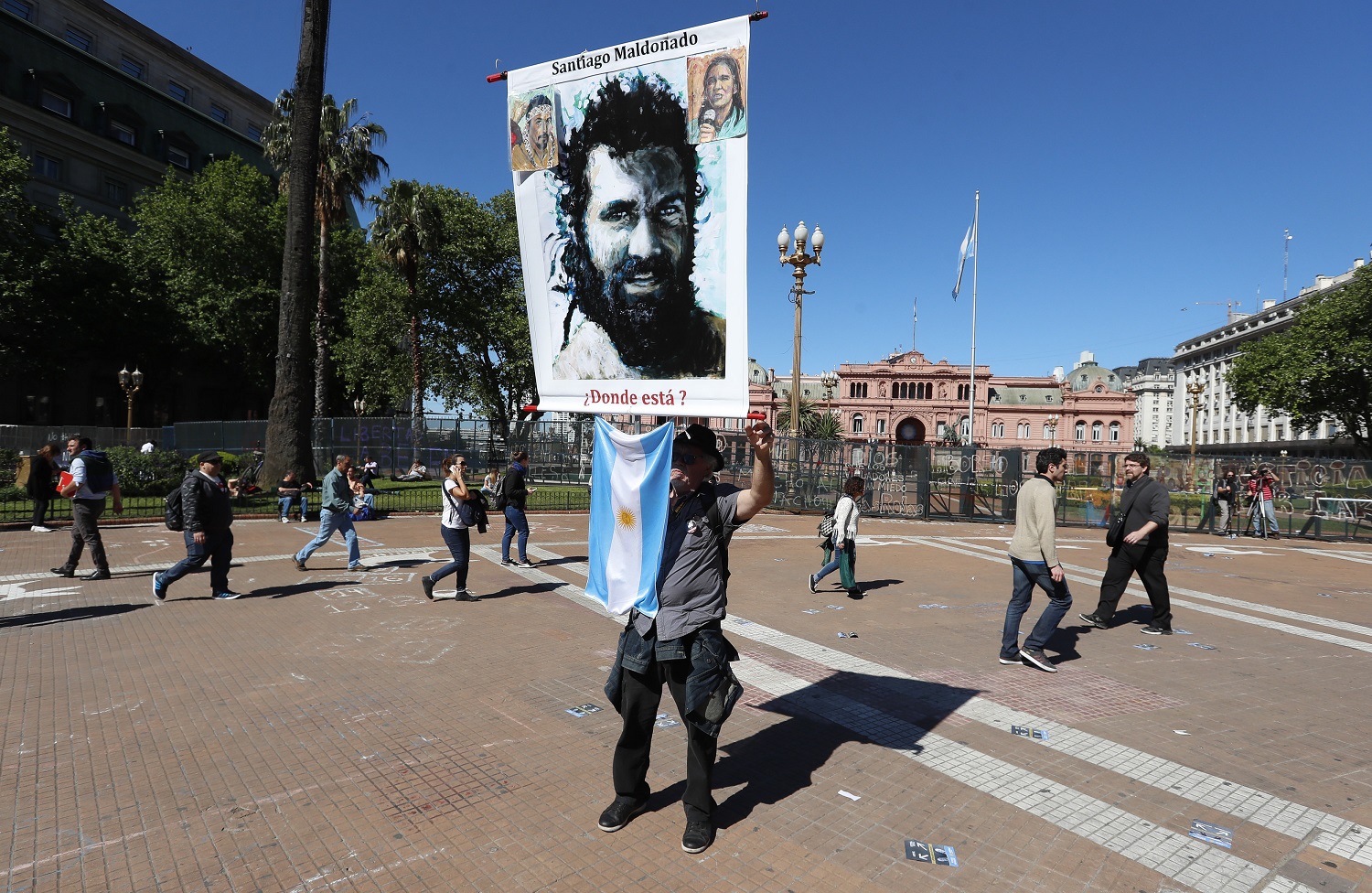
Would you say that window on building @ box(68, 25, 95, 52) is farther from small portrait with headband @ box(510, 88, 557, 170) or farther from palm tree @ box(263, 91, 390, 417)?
small portrait with headband @ box(510, 88, 557, 170)

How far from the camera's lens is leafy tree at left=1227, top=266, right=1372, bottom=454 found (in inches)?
1606

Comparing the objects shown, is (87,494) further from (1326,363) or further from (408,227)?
(1326,363)

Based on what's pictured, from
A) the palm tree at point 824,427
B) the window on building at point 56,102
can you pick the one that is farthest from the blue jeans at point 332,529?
the palm tree at point 824,427

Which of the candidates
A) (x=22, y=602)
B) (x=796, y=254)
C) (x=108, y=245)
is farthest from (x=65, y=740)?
(x=108, y=245)

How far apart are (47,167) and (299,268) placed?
31983mm

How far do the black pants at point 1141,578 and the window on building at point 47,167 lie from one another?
49635 mm

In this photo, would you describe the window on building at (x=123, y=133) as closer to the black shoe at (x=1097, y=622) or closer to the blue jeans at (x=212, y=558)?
the blue jeans at (x=212, y=558)

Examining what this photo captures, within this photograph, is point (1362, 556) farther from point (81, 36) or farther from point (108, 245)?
point (81, 36)

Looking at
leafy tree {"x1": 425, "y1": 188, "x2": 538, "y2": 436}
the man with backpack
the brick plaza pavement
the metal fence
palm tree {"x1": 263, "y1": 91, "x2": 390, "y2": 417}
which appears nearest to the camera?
the brick plaza pavement

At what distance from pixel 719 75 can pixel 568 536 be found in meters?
12.8

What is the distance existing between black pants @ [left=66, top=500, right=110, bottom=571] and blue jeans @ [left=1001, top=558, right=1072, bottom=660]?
1026 cm

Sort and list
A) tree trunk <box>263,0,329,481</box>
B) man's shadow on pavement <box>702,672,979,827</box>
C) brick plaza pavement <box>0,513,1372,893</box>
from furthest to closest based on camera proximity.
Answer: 1. tree trunk <box>263,0,329,481</box>
2. man's shadow on pavement <box>702,672,979,827</box>
3. brick plaza pavement <box>0,513,1372,893</box>

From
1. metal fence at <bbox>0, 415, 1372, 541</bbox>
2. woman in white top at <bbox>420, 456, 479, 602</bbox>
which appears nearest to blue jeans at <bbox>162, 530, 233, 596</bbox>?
woman in white top at <bbox>420, 456, 479, 602</bbox>

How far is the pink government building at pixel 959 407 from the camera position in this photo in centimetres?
8719
